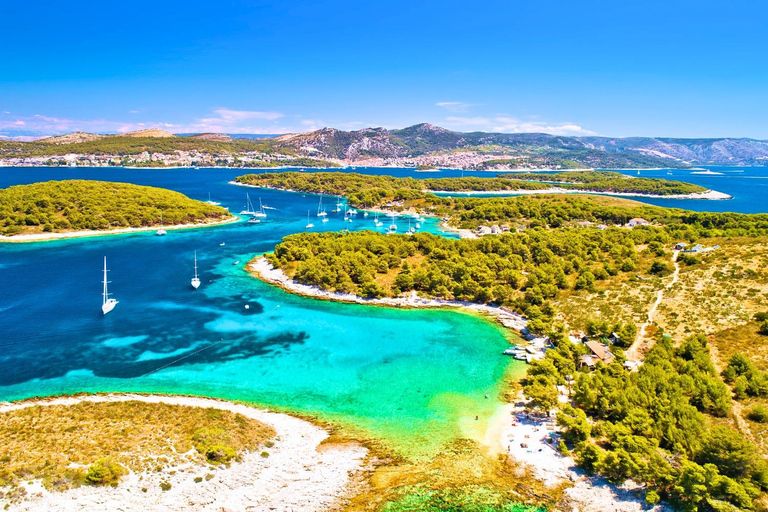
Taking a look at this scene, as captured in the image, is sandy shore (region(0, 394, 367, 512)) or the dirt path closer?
sandy shore (region(0, 394, 367, 512))

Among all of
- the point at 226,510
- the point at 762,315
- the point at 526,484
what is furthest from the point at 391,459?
the point at 762,315

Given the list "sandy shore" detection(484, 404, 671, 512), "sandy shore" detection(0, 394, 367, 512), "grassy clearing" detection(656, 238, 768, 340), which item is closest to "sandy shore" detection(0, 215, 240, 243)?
"sandy shore" detection(0, 394, 367, 512)

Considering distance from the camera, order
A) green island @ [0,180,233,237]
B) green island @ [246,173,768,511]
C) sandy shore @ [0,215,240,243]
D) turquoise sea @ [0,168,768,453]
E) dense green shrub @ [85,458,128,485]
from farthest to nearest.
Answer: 1. green island @ [0,180,233,237]
2. sandy shore @ [0,215,240,243]
3. turquoise sea @ [0,168,768,453]
4. green island @ [246,173,768,511]
5. dense green shrub @ [85,458,128,485]

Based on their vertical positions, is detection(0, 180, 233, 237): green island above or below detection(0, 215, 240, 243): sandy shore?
above

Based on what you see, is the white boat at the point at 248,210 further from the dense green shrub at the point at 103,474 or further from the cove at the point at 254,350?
the dense green shrub at the point at 103,474

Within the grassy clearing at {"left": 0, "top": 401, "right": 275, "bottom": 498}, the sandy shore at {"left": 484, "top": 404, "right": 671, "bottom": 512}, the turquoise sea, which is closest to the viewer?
the sandy shore at {"left": 484, "top": 404, "right": 671, "bottom": 512}

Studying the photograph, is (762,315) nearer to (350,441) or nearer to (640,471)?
(640,471)

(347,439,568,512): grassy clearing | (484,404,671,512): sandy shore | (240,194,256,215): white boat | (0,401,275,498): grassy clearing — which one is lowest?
(347,439,568,512): grassy clearing

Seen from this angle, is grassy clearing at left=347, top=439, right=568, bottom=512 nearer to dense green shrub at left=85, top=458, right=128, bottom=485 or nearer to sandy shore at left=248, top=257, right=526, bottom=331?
dense green shrub at left=85, top=458, right=128, bottom=485
